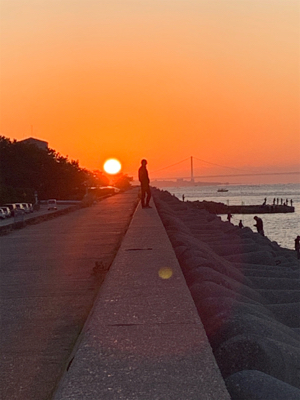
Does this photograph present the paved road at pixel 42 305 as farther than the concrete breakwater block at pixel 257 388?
Yes

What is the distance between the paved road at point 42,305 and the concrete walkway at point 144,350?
1.73 ft

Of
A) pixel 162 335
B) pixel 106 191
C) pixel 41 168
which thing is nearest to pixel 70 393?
pixel 162 335

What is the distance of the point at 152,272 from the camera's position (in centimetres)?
628

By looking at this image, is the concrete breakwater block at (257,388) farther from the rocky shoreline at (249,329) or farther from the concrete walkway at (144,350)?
the concrete walkway at (144,350)

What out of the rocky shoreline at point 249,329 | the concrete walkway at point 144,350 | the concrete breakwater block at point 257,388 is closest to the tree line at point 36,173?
the rocky shoreline at point 249,329

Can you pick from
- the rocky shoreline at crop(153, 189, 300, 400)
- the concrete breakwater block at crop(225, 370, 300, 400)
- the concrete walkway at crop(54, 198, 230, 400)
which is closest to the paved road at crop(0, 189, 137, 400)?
the concrete walkway at crop(54, 198, 230, 400)

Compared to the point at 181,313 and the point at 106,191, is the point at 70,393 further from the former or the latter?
the point at 106,191

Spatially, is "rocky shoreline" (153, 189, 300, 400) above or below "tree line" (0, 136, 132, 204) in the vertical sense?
below

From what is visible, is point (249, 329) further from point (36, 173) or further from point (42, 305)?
point (36, 173)

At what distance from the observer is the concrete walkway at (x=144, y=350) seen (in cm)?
303

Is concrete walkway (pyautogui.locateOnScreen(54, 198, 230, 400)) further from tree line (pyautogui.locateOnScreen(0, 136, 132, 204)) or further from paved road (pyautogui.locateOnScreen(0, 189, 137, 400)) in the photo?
tree line (pyautogui.locateOnScreen(0, 136, 132, 204))

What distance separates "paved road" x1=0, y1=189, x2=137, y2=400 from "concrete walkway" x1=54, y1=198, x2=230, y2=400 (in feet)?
1.73

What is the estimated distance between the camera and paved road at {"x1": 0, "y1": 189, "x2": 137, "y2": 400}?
445cm

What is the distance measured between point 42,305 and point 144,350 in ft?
11.0
